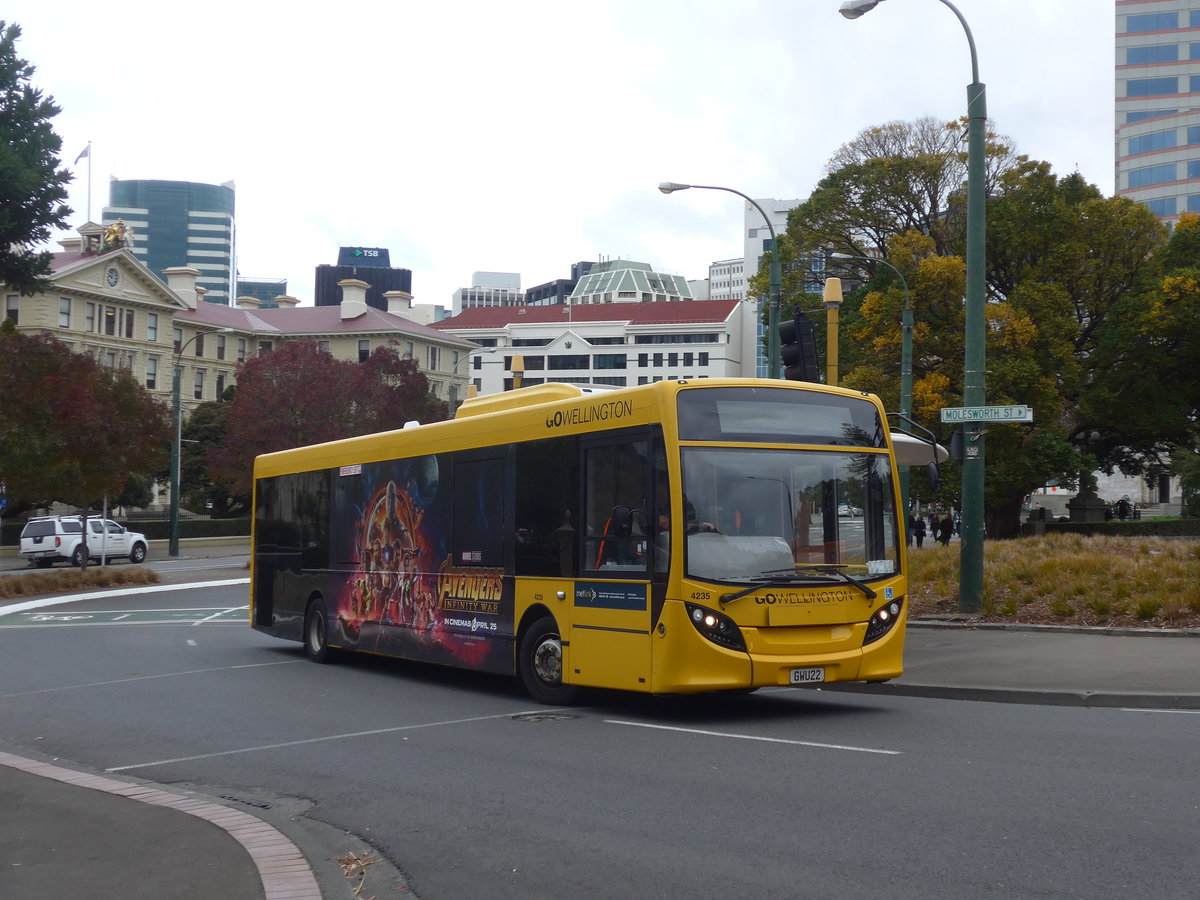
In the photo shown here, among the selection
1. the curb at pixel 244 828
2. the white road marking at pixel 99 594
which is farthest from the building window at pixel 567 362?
the curb at pixel 244 828

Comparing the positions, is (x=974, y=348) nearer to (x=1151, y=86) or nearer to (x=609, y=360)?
(x=1151, y=86)

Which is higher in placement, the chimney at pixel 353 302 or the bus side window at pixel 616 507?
the chimney at pixel 353 302

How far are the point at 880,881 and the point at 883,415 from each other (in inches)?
268

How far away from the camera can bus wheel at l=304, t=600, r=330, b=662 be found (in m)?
18.2

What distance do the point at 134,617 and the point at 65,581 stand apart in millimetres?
9733

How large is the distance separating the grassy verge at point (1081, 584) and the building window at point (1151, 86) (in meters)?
92.2

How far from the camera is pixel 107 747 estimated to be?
1123cm

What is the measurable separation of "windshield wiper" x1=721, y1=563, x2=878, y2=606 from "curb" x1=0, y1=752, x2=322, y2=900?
4.55 m

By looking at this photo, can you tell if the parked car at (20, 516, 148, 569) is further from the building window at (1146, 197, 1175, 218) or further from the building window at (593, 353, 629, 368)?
the building window at (593, 353, 629, 368)

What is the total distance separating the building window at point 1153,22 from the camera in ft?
330

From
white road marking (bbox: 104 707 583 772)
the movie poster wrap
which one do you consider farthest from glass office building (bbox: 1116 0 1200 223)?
white road marking (bbox: 104 707 583 772)

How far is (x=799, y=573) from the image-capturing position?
11062 millimetres

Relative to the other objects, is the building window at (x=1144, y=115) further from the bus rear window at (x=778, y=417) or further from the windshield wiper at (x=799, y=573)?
the windshield wiper at (x=799, y=573)

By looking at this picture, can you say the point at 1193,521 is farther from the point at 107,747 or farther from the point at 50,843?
the point at 50,843
